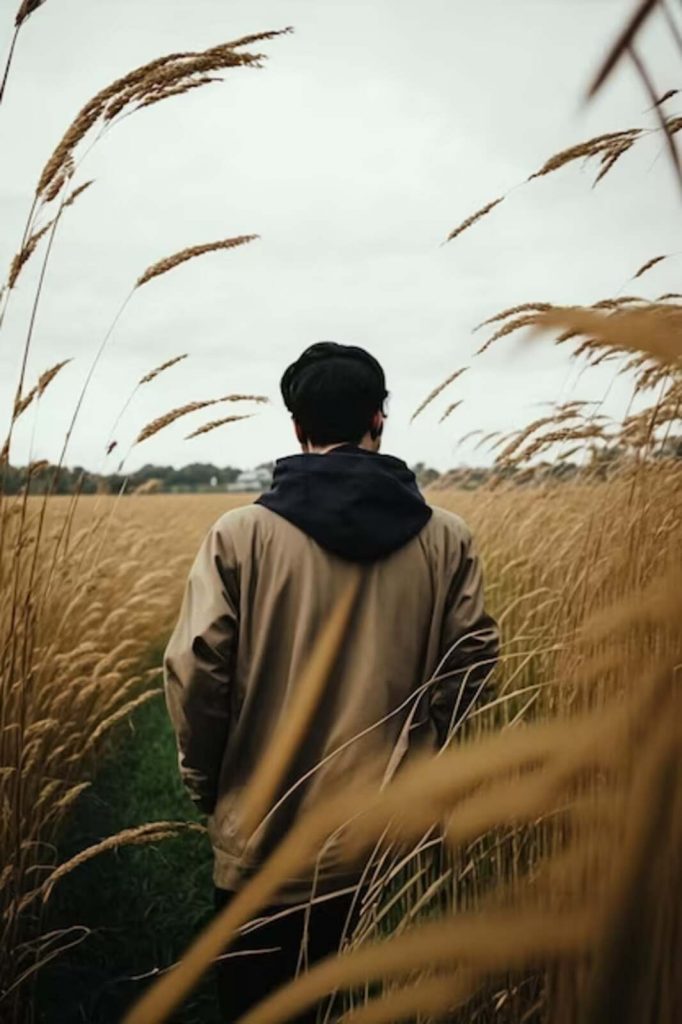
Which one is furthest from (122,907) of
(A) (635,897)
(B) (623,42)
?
(B) (623,42)

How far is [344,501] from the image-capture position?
2.02 m

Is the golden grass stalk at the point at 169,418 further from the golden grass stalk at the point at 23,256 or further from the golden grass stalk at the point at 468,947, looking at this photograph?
the golden grass stalk at the point at 468,947

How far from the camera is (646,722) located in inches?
14.3

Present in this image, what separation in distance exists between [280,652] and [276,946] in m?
0.68

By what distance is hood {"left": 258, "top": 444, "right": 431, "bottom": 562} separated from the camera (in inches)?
79.5

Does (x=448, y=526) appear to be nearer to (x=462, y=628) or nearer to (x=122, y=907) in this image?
(x=462, y=628)

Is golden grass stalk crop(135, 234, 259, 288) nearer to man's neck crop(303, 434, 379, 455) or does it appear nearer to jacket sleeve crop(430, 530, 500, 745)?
man's neck crop(303, 434, 379, 455)

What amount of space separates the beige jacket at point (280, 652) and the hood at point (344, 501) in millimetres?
43

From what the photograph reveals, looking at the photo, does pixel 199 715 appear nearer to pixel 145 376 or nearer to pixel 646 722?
pixel 145 376

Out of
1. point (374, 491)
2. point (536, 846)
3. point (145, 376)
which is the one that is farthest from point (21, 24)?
point (536, 846)

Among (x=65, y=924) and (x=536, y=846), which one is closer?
(x=536, y=846)

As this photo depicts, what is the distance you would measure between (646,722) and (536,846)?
1.11m

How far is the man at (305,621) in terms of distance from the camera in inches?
79.7

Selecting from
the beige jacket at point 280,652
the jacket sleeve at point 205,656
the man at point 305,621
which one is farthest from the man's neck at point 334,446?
the jacket sleeve at point 205,656
